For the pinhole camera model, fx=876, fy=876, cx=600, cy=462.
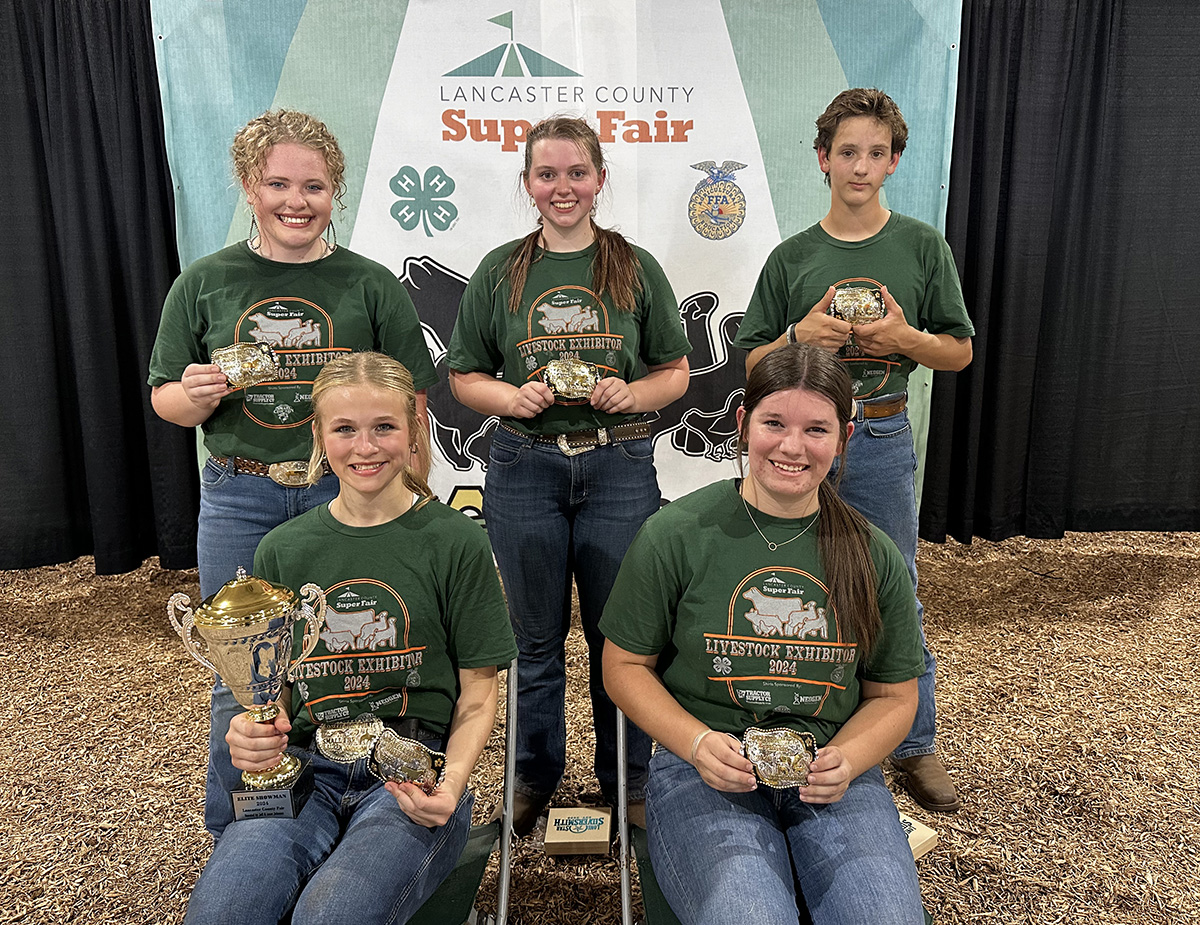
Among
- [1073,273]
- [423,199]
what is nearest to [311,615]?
[423,199]

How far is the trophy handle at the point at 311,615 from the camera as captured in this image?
1.64m

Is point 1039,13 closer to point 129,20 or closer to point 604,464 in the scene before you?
point 604,464

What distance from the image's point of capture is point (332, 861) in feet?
5.06

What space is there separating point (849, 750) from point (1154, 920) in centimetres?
125

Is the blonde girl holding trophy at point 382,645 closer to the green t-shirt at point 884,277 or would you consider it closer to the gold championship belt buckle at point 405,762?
the gold championship belt buckle at point 405,762

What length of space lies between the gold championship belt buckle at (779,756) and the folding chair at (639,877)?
0.78 feet

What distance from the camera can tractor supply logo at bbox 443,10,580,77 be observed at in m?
3.79

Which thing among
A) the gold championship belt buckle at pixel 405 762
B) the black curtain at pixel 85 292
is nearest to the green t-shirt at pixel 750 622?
the gold championship belt buckle at pixel 405 762

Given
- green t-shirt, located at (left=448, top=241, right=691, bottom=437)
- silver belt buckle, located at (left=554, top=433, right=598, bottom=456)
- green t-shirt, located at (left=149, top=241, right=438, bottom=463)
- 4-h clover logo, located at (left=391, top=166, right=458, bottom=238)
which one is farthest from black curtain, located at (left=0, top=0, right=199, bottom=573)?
silver belt buckle, located at (left=554, top=433, right=598, bottom=456)

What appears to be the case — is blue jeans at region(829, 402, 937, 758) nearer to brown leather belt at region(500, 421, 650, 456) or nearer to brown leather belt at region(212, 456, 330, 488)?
brown leather belt at region(500, 421, 650, 456)

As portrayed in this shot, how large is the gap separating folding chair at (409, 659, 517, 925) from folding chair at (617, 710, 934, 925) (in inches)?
9.4

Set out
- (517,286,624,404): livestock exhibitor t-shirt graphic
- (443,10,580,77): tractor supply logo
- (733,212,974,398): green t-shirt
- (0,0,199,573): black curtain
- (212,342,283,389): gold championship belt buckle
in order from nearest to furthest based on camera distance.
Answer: (212,342,283,389): gold championship belt buckle, (517,286,624,404): livestock exhibitor t-shirt graphic, (733,212,974,398): green t-shirt, (443,10,580,77): tractor supply logo, (0,0,199,573): black curtain

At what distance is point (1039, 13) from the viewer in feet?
14.3

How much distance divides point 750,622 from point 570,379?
0.84 m
